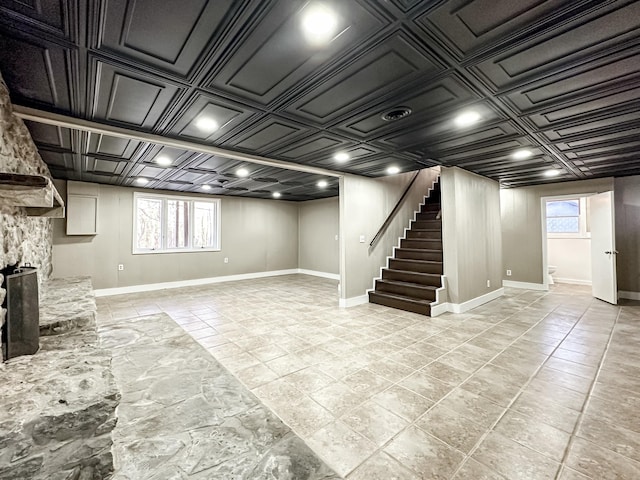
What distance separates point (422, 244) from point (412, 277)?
93cm

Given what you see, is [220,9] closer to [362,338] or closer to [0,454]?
[0,454]

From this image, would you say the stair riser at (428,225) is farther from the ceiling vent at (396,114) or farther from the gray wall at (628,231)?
the ceiling vent at (396,114)

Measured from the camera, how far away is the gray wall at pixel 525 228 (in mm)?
6484

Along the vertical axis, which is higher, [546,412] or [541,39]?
[541,39]

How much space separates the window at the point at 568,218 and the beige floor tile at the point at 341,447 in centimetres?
830

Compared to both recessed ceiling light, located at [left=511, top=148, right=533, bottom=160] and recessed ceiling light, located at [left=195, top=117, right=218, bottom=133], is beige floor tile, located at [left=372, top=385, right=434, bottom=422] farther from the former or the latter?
recessed ceiling light, located at [left=511, top=148, right=533, bottom=160]

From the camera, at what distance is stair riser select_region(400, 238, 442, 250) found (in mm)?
5685

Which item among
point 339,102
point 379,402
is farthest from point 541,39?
point 379,402

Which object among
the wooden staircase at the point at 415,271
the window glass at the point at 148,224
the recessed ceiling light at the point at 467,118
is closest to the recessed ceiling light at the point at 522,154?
the recessed ceiling light at the point at 467,118

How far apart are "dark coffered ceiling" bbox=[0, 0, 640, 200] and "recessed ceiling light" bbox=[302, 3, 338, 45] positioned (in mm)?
31

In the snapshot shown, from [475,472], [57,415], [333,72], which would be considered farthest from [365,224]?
[57,415]

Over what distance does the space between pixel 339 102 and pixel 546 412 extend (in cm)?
295

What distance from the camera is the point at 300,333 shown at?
3.81 m

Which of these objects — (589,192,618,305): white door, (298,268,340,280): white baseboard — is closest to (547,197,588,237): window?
(589,192,618,305): white door
